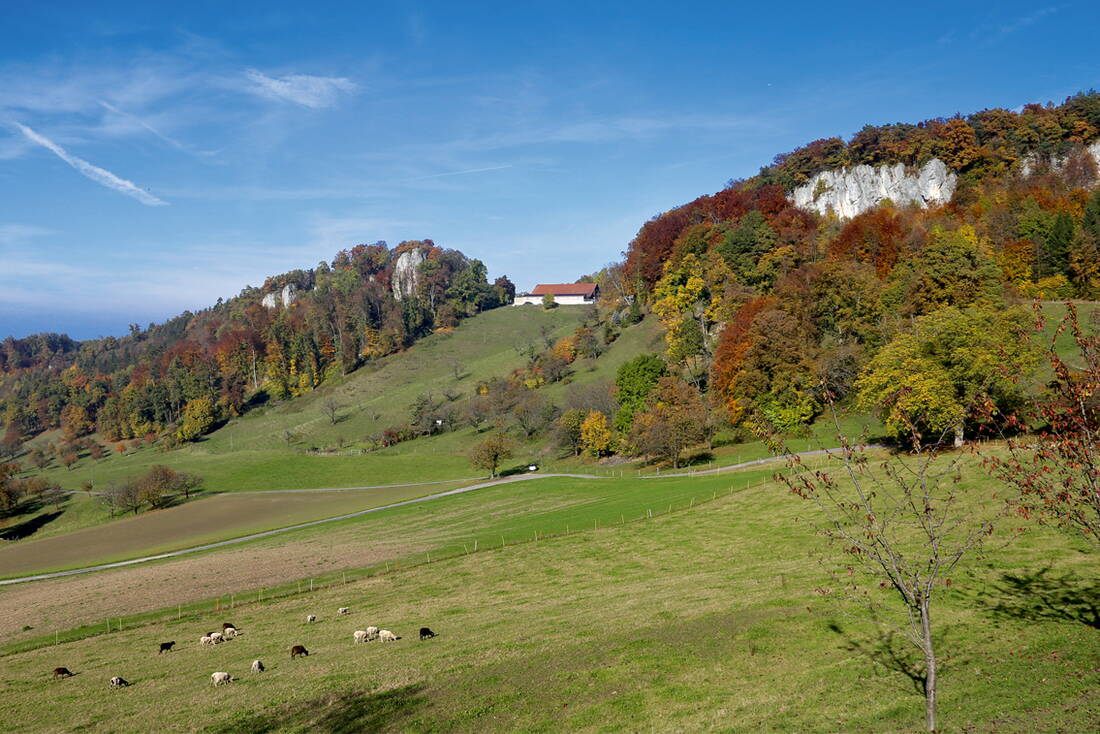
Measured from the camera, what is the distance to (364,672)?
75.8 feet

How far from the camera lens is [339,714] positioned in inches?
761

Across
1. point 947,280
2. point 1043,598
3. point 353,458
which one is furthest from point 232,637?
point 353,458

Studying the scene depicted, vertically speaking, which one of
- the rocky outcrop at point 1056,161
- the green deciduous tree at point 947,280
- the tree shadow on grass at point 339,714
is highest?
the rocky outcrop at point 1056,161

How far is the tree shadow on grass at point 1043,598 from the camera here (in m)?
20.0

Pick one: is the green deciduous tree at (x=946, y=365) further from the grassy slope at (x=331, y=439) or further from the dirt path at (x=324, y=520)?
the grassy slope at (x=331, y=439)

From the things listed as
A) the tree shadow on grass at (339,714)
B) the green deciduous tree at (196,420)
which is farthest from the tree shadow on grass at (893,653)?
the green deciduous tree at (196,420)

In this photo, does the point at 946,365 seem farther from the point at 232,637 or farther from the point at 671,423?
the point at 232,637

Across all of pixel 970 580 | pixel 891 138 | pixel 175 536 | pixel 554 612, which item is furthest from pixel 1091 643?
pixel 891 138

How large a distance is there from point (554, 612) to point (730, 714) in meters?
13.8

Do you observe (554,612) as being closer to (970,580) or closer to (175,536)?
(970,580)

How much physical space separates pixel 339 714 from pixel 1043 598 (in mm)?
24296

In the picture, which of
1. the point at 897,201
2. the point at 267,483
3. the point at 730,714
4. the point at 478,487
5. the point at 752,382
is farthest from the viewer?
the point at 897,201

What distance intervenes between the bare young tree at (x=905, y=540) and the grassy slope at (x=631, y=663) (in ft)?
4.22

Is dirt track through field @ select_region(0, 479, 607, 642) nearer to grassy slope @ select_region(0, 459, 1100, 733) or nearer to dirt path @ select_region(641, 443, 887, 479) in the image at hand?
grassy slope @ select_region(0, 459, 1100, 733)
